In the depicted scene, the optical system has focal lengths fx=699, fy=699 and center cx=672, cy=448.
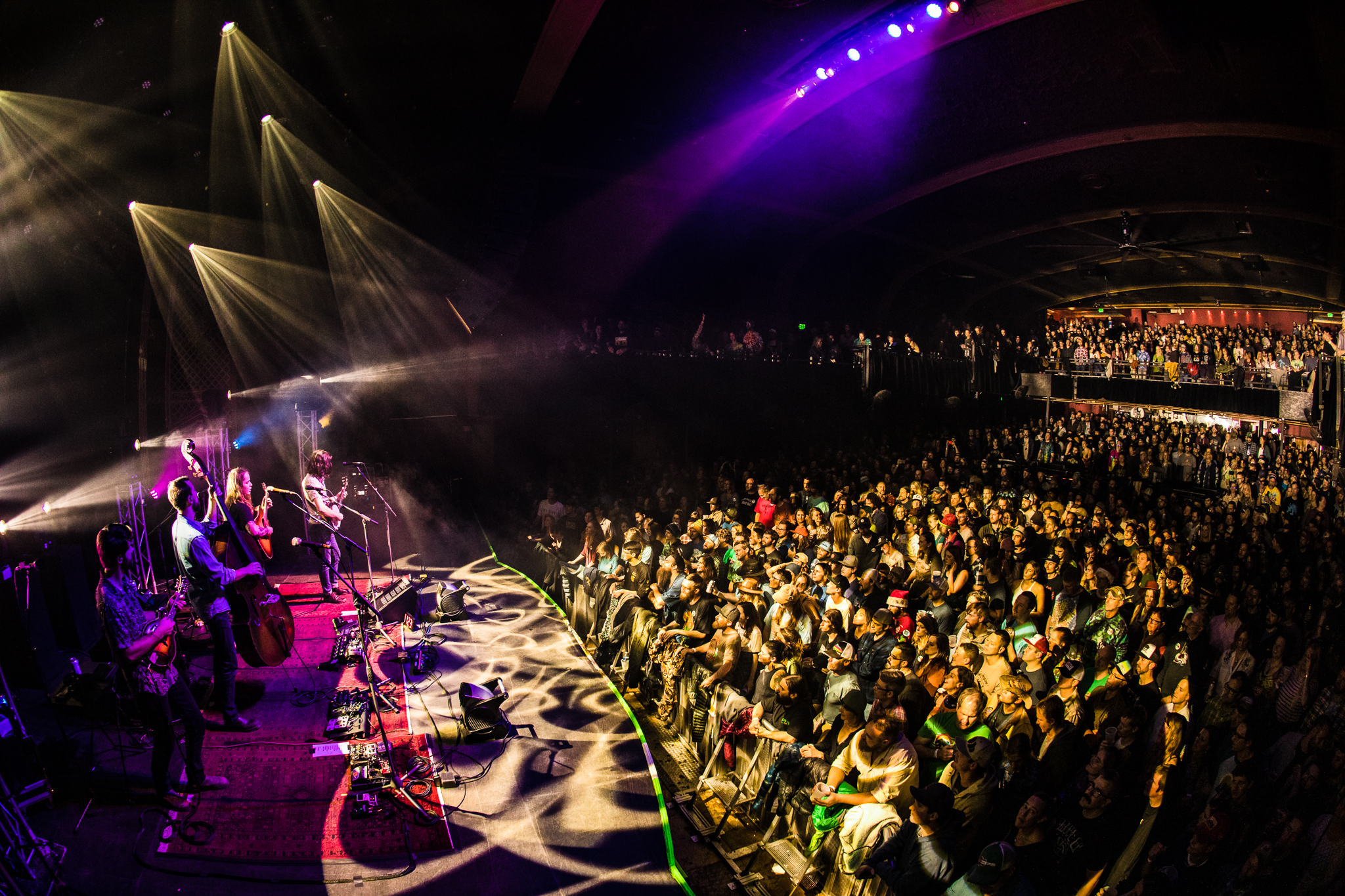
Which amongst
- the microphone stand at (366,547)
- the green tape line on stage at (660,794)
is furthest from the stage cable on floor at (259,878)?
the microphone stand at (366,547)

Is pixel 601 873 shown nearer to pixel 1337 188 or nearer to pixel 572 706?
pixel 572 706

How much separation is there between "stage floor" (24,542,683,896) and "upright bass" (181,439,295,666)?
39 centimetres

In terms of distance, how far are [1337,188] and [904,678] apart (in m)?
11.6

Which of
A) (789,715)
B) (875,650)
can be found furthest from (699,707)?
(875,650)

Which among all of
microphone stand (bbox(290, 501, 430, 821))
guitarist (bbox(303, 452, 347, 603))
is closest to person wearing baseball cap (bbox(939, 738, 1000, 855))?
microphone stand (bbox(290, 501, 430, 821))

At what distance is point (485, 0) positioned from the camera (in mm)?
6902

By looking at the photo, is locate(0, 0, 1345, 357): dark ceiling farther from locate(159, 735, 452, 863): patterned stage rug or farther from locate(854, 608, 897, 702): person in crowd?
locate(854, 608, 897, 702): person in crowd

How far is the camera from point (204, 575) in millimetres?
4469

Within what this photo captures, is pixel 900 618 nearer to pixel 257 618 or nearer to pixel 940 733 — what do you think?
pixel 940 733

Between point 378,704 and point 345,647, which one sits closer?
point 378,704

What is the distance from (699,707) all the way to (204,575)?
3422mm

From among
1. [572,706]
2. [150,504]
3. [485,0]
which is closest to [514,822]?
[572,706]

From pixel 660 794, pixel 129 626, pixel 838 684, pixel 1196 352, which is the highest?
pixel 1196 352

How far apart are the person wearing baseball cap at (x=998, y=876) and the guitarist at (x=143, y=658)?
4.12m
